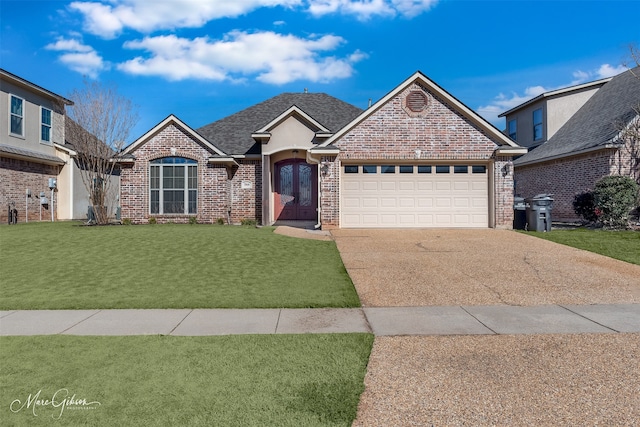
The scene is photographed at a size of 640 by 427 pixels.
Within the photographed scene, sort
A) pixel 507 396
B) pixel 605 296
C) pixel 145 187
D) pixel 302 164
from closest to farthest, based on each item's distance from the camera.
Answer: pixel 507 396 → pixel 605 296 → pixel 145 187 → pixel 302 164

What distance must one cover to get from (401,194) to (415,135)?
7.91 ft

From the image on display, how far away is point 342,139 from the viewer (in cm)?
1524

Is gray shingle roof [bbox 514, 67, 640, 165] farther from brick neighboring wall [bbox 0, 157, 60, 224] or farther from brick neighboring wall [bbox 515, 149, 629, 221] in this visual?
brick neighboring wall [bbox 0, 157, 60, 224]

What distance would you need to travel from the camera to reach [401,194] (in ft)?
50.8

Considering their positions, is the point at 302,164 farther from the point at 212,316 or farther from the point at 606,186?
the point at 212,316

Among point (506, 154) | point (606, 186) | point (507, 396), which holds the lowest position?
point (507, 396)

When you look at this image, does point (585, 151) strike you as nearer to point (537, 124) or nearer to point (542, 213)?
point (542, 213)

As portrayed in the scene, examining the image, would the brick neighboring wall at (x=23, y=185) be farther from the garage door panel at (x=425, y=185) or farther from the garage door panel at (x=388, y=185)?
the garage door panel at (x=425, y=185)

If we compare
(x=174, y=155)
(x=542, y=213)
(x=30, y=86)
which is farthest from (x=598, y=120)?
(x=30, y=86)

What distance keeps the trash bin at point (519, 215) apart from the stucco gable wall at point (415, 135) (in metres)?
2.43

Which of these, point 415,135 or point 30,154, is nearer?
point 415,135

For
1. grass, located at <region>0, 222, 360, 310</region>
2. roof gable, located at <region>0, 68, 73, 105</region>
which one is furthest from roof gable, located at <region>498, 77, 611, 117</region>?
roof gable, located at <region>0, 68, 73, 105</region>

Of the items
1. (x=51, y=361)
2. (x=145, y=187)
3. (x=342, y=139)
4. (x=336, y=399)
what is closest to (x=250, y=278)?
(x=51, y=361)

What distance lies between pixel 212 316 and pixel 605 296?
667 centimetres
